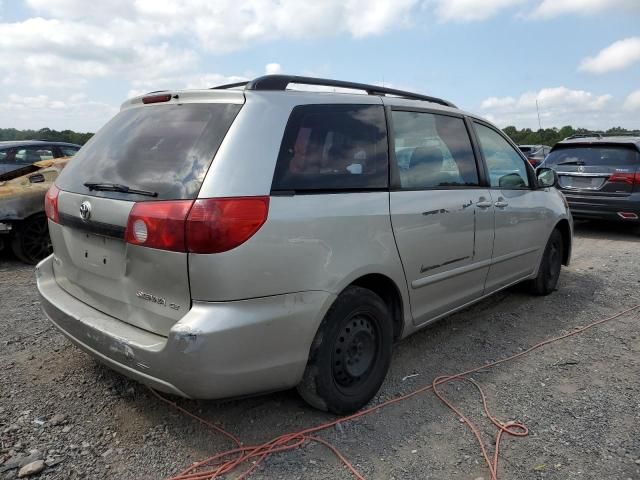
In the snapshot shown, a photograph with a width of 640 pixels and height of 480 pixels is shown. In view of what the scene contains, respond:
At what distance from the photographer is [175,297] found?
7.63 ft

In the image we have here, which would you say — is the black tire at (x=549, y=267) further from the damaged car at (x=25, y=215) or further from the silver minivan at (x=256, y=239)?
the damaged car at (x=25, y=215)

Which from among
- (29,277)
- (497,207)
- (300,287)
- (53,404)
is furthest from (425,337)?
(29,277)

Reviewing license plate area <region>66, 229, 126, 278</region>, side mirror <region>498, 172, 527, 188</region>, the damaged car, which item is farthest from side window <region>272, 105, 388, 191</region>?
the damaged car

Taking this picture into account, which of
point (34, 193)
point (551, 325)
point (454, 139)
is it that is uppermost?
point (454, 139)

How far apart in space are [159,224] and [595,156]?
8.33 m

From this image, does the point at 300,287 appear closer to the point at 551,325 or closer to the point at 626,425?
the point at 626,425

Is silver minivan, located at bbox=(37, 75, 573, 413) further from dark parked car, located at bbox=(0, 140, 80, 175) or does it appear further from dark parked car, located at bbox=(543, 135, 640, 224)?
dark parked car, located at bbox=(0, 140, 80, 175)

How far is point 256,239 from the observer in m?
2.32

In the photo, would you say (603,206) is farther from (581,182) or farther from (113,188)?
(113,188)

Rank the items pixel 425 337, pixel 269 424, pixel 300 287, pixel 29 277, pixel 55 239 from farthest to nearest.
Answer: pixel 29 277 → pixel 425 337 → pixel 55 239 → pixel 269 424 → pixel 300 287

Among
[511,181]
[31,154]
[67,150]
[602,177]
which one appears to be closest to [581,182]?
[602,177]

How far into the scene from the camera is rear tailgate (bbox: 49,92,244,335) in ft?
7.68

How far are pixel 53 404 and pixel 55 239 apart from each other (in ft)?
3.10

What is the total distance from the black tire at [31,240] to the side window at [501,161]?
204 inches
